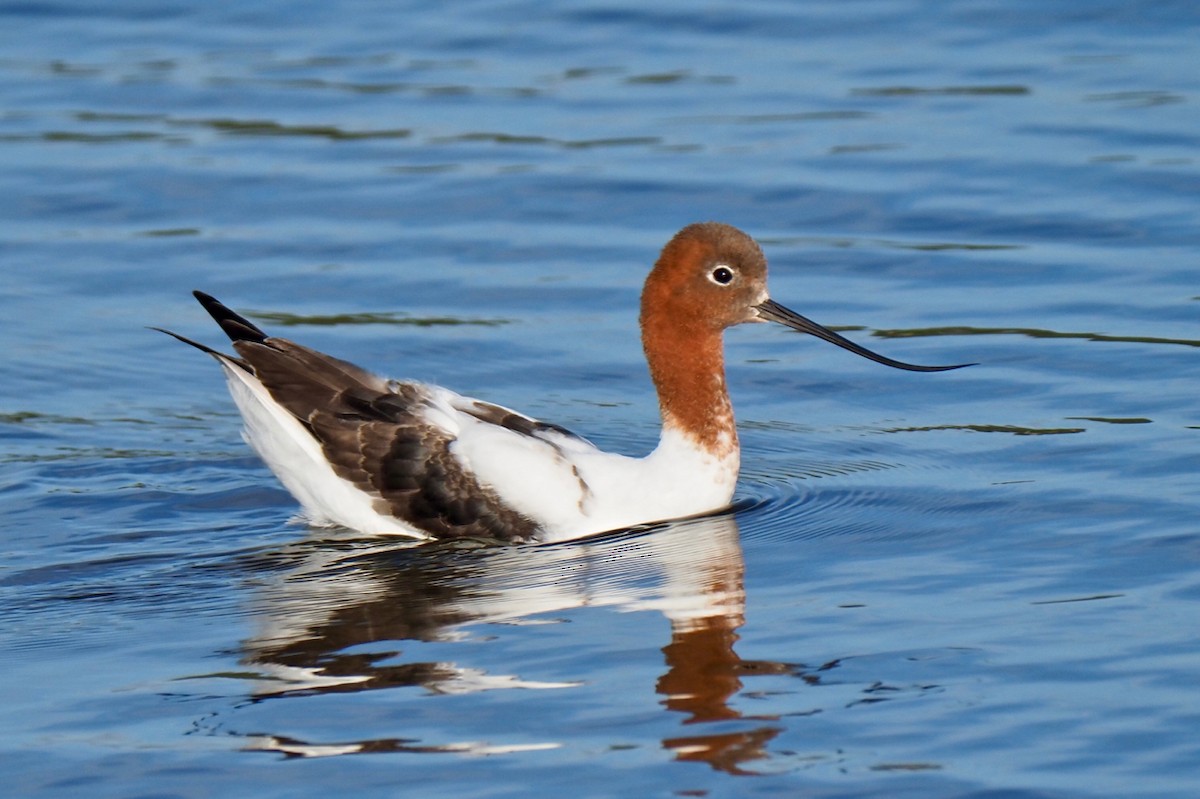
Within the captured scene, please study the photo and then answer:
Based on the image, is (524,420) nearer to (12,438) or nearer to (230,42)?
(12,438)

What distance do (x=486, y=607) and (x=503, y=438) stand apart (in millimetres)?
1377

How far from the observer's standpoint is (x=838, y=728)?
6.84 m

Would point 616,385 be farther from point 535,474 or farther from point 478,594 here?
point 478,594

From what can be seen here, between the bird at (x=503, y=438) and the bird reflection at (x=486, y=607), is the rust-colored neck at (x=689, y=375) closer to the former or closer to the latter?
the bird at (x=503, y=438)

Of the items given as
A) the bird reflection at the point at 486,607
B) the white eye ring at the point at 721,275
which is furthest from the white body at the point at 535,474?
the white eye ring at the point at 721,275

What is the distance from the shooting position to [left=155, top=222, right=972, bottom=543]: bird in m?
9.33

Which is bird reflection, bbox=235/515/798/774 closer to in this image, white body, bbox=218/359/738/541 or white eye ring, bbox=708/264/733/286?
white body, bbox=218/359/738/541

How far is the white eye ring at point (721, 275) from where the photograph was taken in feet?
31.7

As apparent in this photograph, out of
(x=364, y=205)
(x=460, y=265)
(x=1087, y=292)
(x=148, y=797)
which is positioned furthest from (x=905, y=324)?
(x=148, y=797)

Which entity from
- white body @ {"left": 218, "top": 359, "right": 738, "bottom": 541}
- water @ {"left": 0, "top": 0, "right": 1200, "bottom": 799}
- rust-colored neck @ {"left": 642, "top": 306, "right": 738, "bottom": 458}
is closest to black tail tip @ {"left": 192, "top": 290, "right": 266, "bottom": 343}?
white body @ {"left": 218, "top": 359, "right": 738, "bottom": 541}

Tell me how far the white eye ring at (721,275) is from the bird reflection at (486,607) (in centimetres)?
113

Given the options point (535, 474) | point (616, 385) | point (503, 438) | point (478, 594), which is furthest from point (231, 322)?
point (616, 385)

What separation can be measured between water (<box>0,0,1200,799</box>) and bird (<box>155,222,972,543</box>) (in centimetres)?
22

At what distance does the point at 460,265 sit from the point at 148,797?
7199 millimetres
